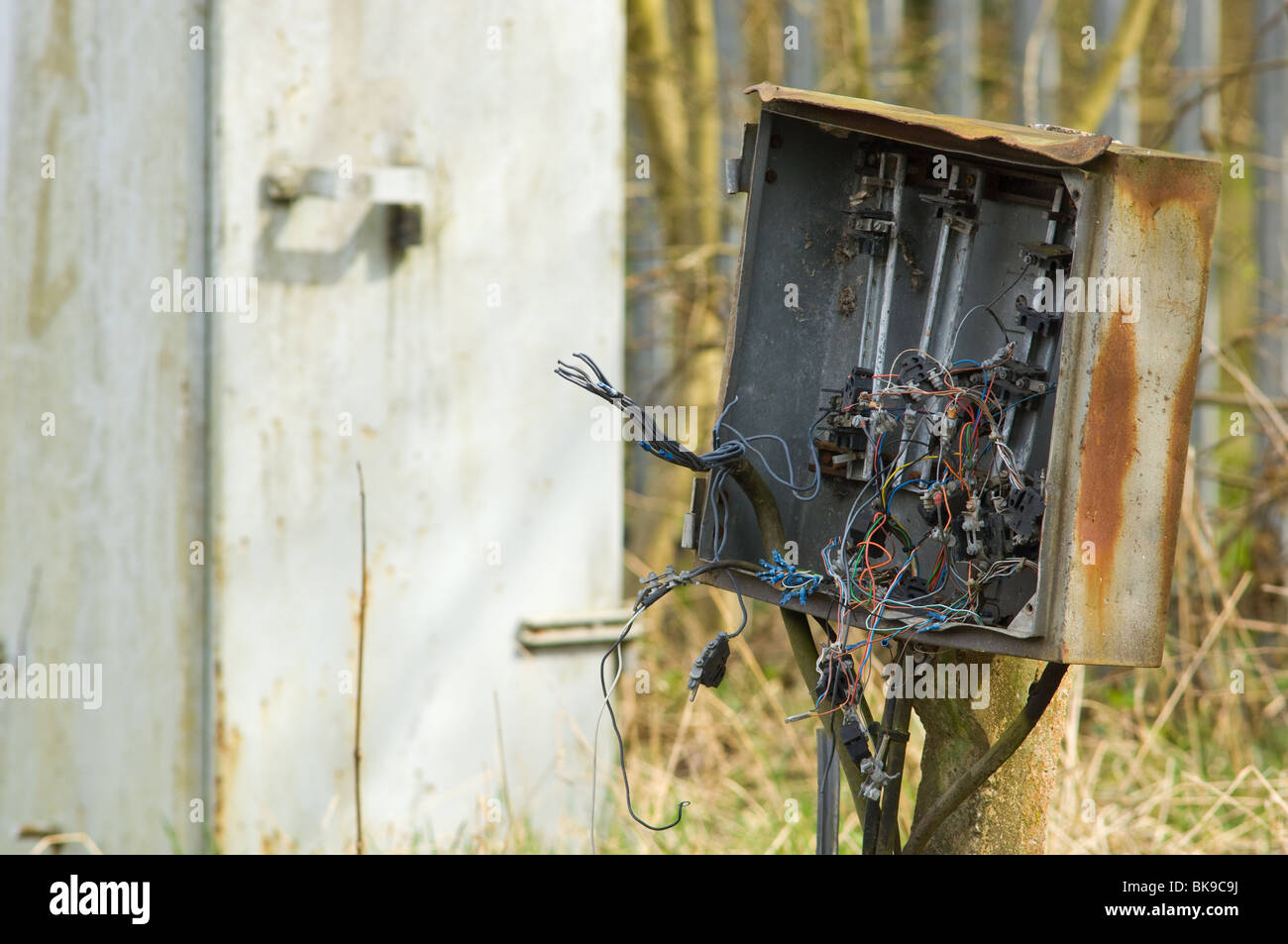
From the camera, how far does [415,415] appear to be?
4051 millimetres

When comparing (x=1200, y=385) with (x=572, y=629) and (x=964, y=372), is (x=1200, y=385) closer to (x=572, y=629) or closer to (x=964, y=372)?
(x=572, y=629)

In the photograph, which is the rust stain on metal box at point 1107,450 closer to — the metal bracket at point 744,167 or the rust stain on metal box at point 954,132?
the rust stain on metal box at point 954,132

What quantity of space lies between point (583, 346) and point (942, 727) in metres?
2.23

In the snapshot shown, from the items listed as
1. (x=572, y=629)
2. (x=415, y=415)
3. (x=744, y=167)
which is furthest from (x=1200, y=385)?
(x=744, y=167)

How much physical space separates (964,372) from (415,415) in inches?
83.2

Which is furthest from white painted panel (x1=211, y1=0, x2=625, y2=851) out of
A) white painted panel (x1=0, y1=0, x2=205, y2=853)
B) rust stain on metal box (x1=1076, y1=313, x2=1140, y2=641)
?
rust stain on metal box (x1=1076, y1=313, x2=1140, y2=641)

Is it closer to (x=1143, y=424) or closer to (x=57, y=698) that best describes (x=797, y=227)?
(x=1143, y=424)

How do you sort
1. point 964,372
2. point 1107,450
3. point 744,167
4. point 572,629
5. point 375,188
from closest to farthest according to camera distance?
point 1107,450
point 964,372
point 744,167
point 375,188
point 572,629

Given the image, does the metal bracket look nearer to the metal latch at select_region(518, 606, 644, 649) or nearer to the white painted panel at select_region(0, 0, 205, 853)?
the white painted panel at select_region(0, 0, 205, 853)

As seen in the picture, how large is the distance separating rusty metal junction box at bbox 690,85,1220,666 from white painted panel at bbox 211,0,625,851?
5.49ft

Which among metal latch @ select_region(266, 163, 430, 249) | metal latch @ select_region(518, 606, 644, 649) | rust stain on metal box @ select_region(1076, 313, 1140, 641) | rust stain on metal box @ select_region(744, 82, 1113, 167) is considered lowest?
metal latch @ select_region(518, 606, 644, 649)

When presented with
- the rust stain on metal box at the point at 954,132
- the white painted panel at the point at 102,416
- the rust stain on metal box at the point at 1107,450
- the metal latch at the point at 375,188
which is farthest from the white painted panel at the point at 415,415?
the rust stain on metal box at the point at 1107,450

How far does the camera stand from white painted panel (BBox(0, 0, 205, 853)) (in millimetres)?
3789

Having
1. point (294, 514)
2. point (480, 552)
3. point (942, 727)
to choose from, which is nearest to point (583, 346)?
point (480, 552)
